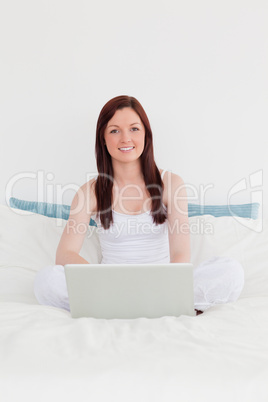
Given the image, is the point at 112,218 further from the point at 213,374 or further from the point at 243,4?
the point at 243,4

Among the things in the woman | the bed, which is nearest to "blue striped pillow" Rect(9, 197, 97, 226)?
the woman

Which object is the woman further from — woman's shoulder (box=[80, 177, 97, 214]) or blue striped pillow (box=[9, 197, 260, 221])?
blue striped pillow (box=[9, 197, 260, 221])

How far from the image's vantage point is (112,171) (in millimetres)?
2053

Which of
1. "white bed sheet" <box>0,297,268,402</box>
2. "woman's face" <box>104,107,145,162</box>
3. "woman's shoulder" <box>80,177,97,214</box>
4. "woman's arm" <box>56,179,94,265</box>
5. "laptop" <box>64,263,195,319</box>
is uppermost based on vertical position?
"woman's face" <box>104,107,145,162</box>

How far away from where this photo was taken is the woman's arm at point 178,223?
1.76 m

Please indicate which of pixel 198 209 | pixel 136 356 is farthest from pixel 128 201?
pixel 136 356

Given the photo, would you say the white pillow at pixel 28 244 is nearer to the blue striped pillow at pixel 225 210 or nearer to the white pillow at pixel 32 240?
the white pillow at pixel 32 240

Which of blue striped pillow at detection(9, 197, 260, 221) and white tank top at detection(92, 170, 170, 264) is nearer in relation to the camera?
white tank top at detection(92, 170, 170, 264)

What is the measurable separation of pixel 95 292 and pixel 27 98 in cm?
148

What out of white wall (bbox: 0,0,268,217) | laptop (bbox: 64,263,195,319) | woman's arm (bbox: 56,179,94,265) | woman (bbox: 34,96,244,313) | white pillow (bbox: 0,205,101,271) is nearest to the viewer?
laptop (bbox: 64,263,195,319)

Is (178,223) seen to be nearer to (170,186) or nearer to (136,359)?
(170,186)

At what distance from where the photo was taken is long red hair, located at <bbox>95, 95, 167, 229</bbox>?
1.94 m

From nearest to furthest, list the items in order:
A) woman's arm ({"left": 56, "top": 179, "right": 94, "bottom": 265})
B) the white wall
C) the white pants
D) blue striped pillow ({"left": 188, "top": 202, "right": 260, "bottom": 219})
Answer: the white pants → woman's arm ({"left": 56, "top": 179, "right": 94, "bottom": 265}) → blue striped pillow ({"left": 188, "top": 202, "right": 260, "bottom": 219}) → the white wall

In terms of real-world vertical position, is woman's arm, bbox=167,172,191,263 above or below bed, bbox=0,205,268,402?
above
